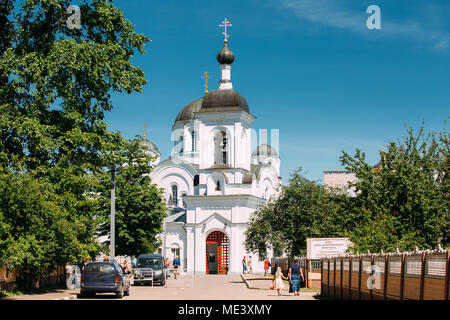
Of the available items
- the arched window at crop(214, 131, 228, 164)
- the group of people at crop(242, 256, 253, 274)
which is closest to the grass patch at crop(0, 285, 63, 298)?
the group of people at crop(242, 256, 253, 274)

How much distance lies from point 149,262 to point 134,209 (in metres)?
10.9

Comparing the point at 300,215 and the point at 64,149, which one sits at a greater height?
the point at 64,149

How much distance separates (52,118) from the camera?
96.3ft

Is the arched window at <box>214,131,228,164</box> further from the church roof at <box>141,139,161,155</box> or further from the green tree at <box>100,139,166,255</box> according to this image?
the church roof at <box>141,139,161,155</box>

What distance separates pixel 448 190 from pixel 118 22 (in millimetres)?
24327

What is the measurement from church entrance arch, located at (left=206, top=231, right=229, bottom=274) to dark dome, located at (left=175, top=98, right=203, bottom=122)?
19.4 meters

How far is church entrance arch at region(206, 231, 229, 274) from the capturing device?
60.6m

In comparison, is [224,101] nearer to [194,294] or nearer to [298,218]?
[298,218]

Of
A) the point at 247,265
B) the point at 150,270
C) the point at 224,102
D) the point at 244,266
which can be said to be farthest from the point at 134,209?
the point at 224,102

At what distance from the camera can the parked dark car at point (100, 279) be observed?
959 inches

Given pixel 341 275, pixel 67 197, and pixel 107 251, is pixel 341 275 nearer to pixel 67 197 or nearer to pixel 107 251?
pixel 67 197

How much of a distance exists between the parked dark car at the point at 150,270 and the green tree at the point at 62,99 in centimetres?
609
